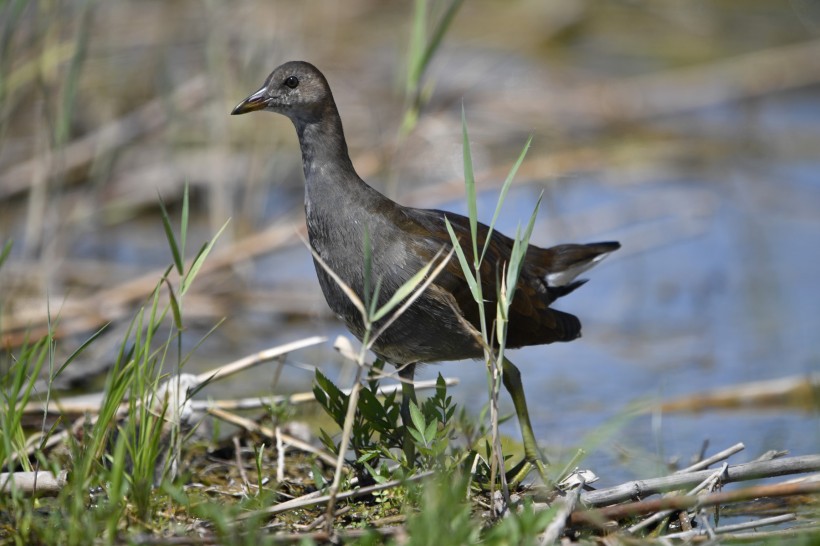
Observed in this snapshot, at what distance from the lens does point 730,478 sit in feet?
10.1

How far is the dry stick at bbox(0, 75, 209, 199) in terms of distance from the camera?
6.29m

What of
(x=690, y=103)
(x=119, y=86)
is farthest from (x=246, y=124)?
(x=690, y=103)

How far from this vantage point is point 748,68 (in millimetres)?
→ 9000

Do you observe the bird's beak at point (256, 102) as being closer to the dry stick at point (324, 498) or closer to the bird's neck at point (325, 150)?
the bird's neck at point (325, 150)

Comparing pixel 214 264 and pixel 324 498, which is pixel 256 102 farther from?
pixel 214 264

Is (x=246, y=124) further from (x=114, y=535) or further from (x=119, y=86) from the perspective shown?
(x=114, y=535)

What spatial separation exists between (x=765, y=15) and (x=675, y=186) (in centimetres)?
383

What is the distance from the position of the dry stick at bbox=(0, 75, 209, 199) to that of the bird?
262cm

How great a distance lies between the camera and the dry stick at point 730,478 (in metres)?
3.04

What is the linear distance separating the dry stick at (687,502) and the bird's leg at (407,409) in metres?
0.53

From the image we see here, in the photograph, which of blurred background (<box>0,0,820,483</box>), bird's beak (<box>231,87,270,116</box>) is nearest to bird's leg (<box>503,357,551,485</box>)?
blurred background (<box>0,0,820,483</box>)

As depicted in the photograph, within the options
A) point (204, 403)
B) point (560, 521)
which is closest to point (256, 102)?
point (204, 403)

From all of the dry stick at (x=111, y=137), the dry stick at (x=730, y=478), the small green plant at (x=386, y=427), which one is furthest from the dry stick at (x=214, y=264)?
the dry stick at (x=730, y=478)

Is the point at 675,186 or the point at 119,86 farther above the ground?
the point at 119,86
